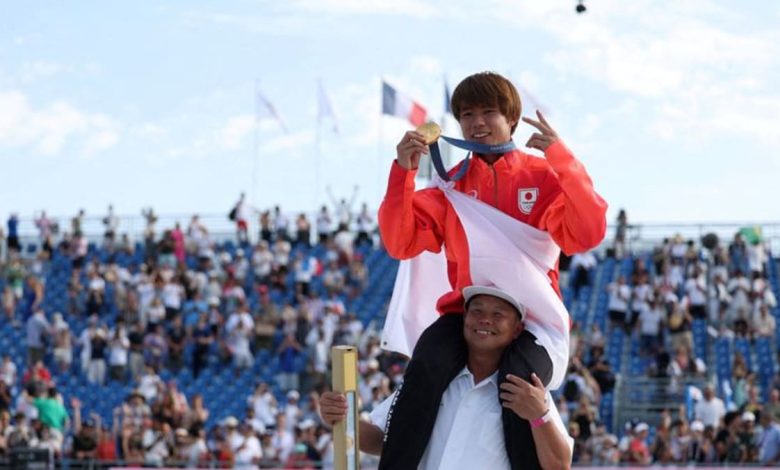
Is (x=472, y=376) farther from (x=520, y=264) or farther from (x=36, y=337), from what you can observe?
(x=36, y=337)

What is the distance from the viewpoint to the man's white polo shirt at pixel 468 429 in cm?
525

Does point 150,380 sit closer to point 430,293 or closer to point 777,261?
point 777,261

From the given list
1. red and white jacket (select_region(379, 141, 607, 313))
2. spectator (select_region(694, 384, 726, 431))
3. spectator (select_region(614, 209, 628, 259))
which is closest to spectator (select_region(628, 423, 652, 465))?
spectator (select_region(694, 384, 726, 431))

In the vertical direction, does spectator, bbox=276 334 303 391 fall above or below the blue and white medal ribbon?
below

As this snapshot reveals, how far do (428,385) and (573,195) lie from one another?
0.85m

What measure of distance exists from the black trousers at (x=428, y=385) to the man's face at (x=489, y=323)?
5 centimetres

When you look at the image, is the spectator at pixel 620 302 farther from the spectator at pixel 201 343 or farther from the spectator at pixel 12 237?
the spectator at pixel 12 237

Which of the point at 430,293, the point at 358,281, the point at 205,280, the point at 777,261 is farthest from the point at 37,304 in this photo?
the point at 430,293

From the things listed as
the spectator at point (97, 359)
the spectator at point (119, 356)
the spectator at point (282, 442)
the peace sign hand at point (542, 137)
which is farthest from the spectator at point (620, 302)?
the peace sign hand at point (542, 137)

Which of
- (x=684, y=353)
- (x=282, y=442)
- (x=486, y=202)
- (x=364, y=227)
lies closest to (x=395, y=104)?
(x=364, y=227)

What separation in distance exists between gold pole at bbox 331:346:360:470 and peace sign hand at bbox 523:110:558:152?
97cm

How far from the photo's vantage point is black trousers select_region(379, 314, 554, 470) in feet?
17.3

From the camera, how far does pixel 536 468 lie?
520 centimetres

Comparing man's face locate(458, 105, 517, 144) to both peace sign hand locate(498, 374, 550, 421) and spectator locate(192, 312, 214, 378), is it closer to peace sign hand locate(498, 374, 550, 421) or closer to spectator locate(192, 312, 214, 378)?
peace sign hand locate(498, 374, 550, 421)
